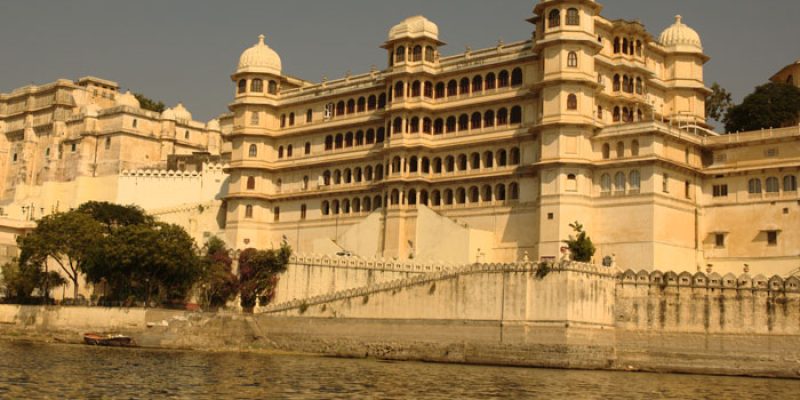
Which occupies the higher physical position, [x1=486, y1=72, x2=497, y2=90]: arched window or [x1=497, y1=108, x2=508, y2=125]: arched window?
[x1=486, y1=72, x2=497, y2=90]: arched window

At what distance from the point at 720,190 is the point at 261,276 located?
29.5 metres

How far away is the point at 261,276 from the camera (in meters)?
69.6

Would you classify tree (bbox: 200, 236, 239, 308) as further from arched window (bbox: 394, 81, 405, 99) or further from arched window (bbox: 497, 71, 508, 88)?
arched window (bbox: 497, 71, 508, 88)

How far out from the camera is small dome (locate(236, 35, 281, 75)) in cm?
8444

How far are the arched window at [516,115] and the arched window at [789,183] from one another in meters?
17.0

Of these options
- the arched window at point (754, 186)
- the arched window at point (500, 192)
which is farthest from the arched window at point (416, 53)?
the arched window at point (754, 186)

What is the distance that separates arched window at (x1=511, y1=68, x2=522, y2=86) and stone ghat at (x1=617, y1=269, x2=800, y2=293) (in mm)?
20401

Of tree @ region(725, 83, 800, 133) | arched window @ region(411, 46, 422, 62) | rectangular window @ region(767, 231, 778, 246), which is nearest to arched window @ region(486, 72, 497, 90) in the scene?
arched window @ region(411, 46, 422, 62)

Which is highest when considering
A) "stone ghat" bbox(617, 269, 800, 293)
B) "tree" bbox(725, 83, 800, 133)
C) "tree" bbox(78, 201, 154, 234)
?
"tree" bbox(725, 83, 800, 133)

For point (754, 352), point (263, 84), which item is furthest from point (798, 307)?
point (263, 84)

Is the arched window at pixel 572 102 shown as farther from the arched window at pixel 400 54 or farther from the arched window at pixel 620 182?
the arched window at pixel 400 54

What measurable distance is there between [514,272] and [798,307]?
13700 millimetres

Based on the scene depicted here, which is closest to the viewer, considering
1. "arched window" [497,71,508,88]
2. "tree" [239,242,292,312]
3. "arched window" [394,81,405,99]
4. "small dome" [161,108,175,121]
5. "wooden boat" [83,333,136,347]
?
"wooden boat" [83,333,136,347]

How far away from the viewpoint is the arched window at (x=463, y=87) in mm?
75188
